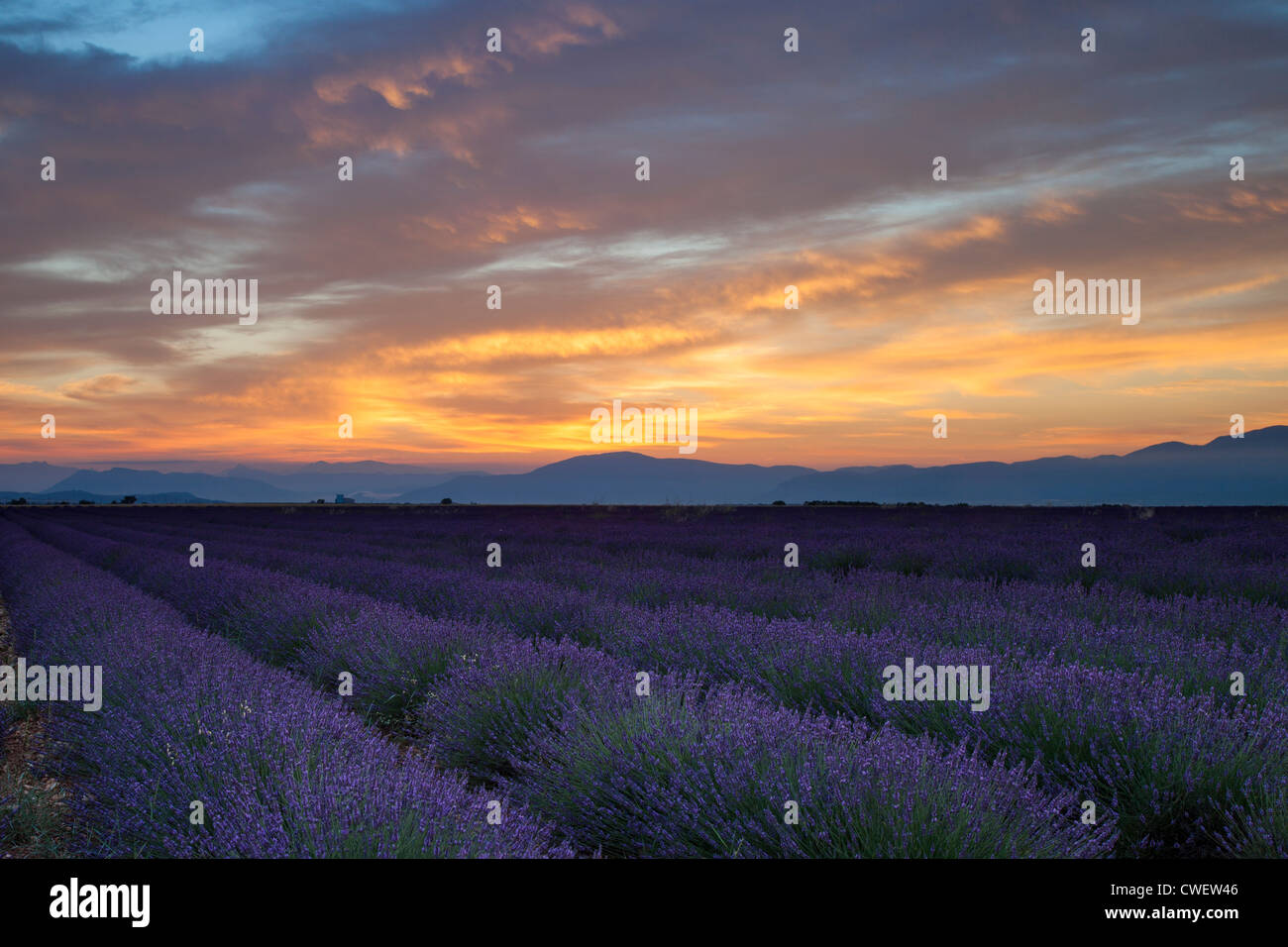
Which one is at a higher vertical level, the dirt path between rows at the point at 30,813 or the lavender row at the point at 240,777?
the lavender row at the point at 240,777

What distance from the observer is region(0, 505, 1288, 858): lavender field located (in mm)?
2107

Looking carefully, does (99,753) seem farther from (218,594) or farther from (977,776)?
(218,594)

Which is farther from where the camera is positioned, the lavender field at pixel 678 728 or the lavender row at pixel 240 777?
the lavender field at pixel 678 728

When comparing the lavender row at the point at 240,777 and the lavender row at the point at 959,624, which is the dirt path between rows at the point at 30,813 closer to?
the lavender row at the point at 240,777

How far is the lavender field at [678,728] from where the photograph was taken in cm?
211

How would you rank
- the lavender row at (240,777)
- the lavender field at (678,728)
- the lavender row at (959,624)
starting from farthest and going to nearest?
the lavender row at (959,624) → the lavender field at (678,728) → the lavender row at (240,777)

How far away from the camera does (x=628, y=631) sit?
199 inches

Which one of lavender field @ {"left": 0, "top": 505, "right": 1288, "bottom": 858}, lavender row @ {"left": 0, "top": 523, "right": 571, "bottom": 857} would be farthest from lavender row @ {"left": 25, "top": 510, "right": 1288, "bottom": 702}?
lavender row @ {"left": 0, "top": 523, "right": 571, "bottom": 857}

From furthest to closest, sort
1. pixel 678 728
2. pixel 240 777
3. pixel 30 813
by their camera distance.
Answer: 1. pixel 30 813
2. pixel 678 728
3. pixel 240 777

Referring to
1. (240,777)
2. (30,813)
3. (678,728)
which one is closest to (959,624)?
(678,728)

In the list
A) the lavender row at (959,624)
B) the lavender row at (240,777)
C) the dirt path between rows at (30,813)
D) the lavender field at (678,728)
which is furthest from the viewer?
the lavender row at (959,624)

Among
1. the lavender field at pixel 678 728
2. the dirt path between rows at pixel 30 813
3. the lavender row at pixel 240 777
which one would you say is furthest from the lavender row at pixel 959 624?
the dirt path between rows at pixel 30 813

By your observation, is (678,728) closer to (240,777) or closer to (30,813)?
(240,777)

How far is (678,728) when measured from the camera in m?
2.75
